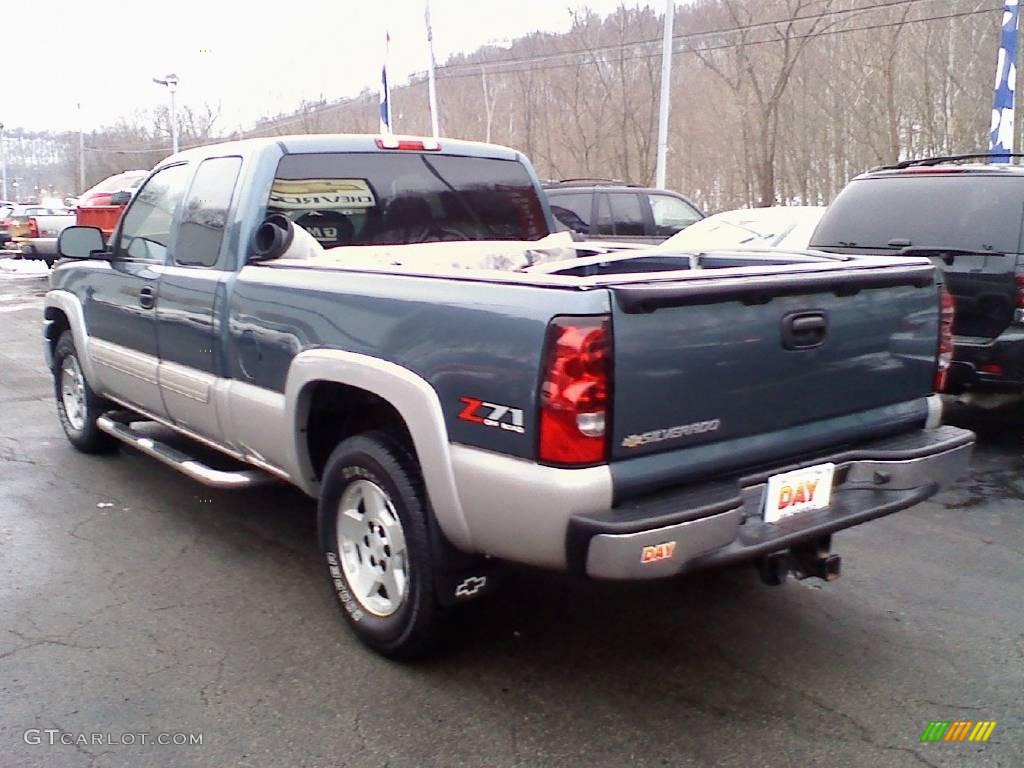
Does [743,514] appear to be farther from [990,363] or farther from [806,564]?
[990,363]

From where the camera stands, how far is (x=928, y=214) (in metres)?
6.38

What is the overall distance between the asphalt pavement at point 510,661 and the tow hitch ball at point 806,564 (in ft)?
1.05

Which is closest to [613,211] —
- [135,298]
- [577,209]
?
[577,209]

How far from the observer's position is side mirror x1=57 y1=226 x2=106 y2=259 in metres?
5.69

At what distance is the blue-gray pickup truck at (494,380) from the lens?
9.12ft

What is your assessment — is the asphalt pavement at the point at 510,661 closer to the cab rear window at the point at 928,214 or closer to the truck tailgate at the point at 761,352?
the truck tailgate at the point at 761,352

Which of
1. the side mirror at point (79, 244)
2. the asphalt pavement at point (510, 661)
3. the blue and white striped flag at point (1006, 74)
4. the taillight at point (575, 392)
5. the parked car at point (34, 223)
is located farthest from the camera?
the parked car at point (34, 223)

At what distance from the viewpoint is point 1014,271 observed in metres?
5.89

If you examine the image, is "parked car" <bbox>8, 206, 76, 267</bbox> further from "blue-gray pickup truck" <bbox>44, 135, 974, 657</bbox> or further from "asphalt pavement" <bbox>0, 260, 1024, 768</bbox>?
"asphalt pavement" <bbox>0, 260, 1024, 768</bbox>

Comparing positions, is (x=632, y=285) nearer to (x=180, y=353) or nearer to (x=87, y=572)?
(x=180, y=353)

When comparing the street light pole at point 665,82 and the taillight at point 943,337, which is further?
the street light pole at point 665,82

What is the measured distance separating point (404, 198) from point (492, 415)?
2.22 metres

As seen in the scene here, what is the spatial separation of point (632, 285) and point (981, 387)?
4.22 m

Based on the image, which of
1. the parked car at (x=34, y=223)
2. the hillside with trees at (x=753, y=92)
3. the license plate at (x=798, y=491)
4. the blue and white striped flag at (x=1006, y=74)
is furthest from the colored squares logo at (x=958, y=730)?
the parked car at (x=34, y=223)
